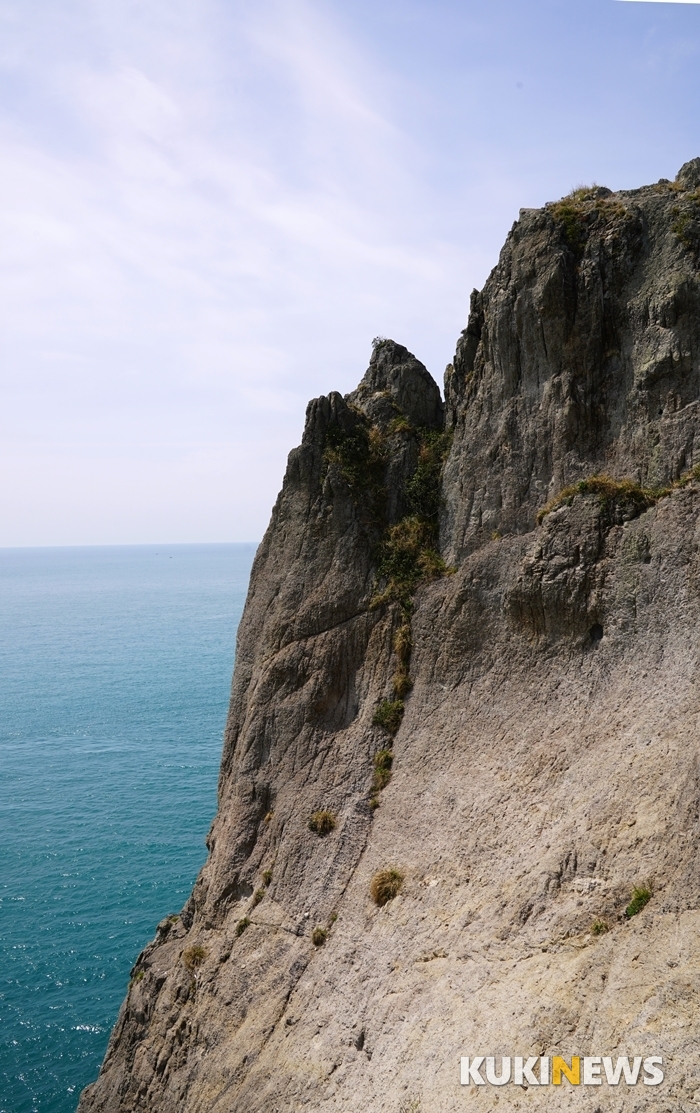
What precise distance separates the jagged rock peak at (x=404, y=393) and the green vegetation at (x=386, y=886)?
15768 millimetres

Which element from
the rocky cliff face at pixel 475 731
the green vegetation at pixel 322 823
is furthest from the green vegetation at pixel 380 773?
the green vegetation at pixel 322 823

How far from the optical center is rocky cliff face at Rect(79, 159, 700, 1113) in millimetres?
15031

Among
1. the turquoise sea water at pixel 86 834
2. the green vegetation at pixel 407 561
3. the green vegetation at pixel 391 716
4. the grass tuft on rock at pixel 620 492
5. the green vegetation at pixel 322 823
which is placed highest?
the grass tuft on rock at pixel 620 492

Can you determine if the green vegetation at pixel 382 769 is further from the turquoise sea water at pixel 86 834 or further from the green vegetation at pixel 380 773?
the turquoise sea water at pixel 86 834

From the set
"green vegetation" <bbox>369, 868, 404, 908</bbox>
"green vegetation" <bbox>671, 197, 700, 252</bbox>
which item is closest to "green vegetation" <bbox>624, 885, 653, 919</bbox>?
"green vegetation" <bbox>369, 868, 404, 908</bbox>

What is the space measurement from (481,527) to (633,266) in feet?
29.3

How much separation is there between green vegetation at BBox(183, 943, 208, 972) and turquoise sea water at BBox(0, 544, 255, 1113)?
1240 cm

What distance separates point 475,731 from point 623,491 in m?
7.99

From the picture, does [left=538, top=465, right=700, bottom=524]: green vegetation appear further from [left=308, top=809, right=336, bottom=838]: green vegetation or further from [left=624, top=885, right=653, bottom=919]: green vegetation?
[left=308, top=809, right=336, bottom=838]: green vegetation

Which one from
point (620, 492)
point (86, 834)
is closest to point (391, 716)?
point (620, 492)

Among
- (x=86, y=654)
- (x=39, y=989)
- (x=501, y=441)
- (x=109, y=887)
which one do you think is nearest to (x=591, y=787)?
(x=501, y=441)
